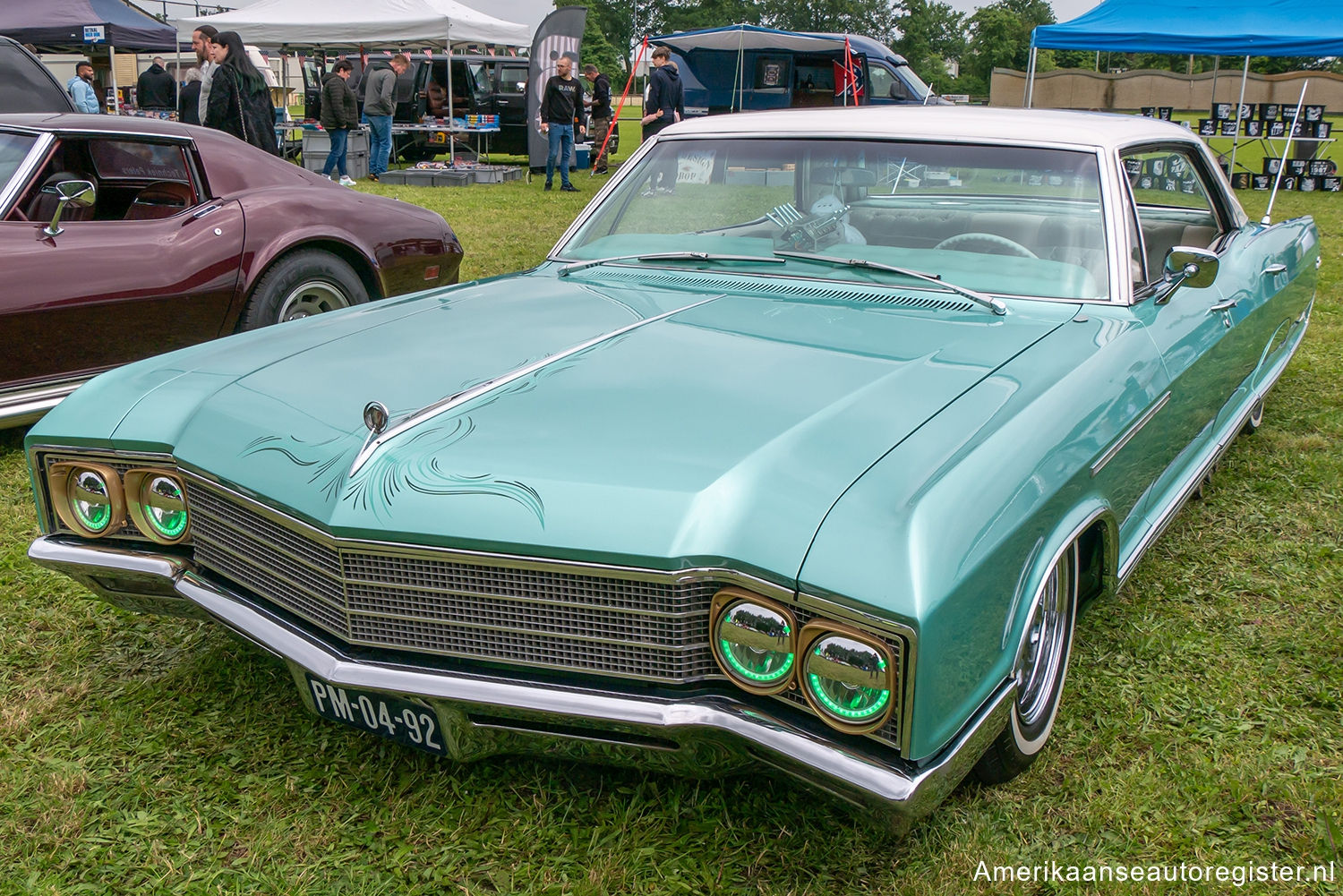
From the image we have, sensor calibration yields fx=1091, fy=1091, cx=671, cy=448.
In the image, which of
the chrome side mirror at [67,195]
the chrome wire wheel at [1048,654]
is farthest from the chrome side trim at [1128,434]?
the chrome side mirror at [67,195]

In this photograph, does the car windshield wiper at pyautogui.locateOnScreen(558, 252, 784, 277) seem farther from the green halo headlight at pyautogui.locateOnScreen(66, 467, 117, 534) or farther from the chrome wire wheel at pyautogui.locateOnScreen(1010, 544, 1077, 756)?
the green halo headlight at pyautogui.locateOnScreen(66, 467, 117, 534)

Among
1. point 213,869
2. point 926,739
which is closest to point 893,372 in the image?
point 926,739

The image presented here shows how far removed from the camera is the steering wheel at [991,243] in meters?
2.93

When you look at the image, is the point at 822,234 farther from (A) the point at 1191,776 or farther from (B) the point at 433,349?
(A) the point at 1191,776

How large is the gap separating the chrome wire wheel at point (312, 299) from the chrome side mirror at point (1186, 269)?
3.61 meters

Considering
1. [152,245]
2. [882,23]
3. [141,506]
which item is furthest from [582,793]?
[882,23]

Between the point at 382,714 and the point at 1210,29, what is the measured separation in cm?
1313

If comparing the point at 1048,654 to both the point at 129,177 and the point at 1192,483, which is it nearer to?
the point at 1192,483

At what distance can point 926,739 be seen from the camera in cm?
168

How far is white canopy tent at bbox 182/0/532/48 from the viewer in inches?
568

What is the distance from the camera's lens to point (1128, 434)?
Answer: 249 centimetres

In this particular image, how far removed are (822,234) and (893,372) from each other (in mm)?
1010

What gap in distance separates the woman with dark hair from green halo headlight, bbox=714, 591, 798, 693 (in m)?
7.83

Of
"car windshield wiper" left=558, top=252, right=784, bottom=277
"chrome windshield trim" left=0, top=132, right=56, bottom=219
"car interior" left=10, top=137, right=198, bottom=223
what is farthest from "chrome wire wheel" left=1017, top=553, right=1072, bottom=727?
"chrome windshield trim" left=0, top=132, right=56, bottom=219
